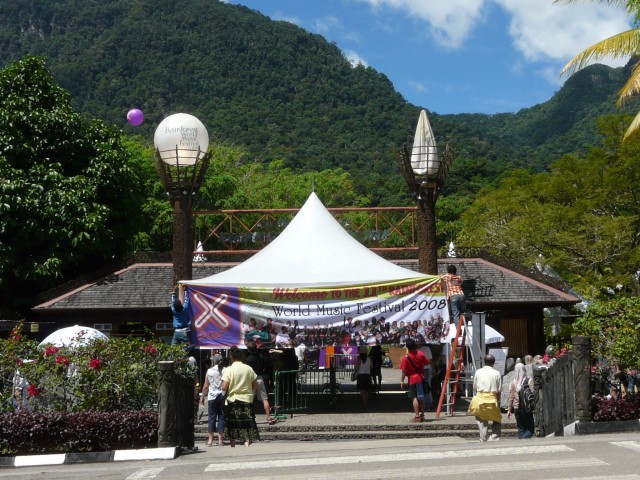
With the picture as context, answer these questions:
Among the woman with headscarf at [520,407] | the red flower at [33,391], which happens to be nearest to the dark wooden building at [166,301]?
the woman with headscarf at [520,407]

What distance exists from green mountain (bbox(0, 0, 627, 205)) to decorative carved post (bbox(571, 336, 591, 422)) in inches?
2233

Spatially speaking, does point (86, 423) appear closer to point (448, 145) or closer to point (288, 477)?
point (288, 477)

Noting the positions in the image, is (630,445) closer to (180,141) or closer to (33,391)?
(33,391)

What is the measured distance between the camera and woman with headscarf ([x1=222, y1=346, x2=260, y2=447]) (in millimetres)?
13016

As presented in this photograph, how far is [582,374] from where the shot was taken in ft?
42.8

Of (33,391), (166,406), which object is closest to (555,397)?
(166,406)

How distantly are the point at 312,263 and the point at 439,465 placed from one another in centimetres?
866

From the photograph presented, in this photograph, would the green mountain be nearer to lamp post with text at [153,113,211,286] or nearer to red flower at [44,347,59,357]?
lamp post with text at [153,113,211,286]

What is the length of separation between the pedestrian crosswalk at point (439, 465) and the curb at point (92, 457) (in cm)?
117

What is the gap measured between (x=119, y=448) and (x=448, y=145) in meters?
10.4

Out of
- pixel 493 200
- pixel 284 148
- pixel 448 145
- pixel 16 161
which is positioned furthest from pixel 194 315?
pixel 284 148

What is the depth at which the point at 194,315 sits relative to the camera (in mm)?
17391

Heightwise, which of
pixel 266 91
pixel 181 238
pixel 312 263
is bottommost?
pixel 312 263

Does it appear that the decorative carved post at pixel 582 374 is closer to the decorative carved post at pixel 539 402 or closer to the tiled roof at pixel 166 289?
the decorative carved post at pixel 539 402
